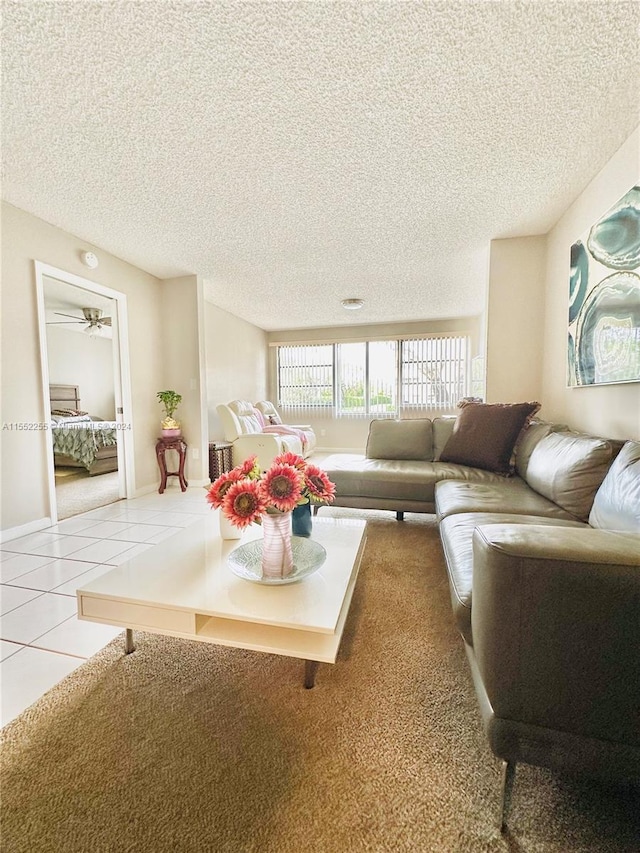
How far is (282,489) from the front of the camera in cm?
112

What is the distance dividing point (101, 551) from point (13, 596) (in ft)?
A: 1.73

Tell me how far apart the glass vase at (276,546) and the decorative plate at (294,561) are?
31 mm

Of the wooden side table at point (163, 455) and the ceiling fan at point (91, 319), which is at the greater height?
the ceiling fan at point (91, 319)

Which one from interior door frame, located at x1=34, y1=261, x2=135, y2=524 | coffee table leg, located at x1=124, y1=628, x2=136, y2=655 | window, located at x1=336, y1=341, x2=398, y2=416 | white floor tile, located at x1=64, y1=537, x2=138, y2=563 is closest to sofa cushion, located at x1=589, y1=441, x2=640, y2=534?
coffee table leg, located at x1=124, y1=628, x2=136, y2=655

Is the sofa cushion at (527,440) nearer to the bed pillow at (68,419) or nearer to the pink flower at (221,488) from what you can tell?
the pink flower at (221,488)

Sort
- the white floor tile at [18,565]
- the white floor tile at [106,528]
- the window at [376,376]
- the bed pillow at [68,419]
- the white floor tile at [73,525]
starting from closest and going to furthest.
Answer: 1. the white floor tile at [18,565]
2. the white floor tile at [106,528]
3. the white floor tile at [73,525]
4. the bed pillow at [68,419]
5. the window at [376,376]

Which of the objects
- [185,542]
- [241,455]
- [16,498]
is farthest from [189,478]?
[185,542]

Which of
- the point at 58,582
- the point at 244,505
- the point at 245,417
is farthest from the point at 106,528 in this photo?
the point at 245,417

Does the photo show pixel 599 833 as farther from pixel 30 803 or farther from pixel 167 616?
pixel 30 803

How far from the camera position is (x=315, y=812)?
79 centimetres

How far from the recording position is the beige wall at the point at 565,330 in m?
1.80

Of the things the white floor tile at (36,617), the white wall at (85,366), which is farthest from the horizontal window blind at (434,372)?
the white wall at (85,366)

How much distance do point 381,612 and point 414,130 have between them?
2400 millimetres

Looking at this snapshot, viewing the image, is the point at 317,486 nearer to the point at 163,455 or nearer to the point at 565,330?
the point at 565,330
